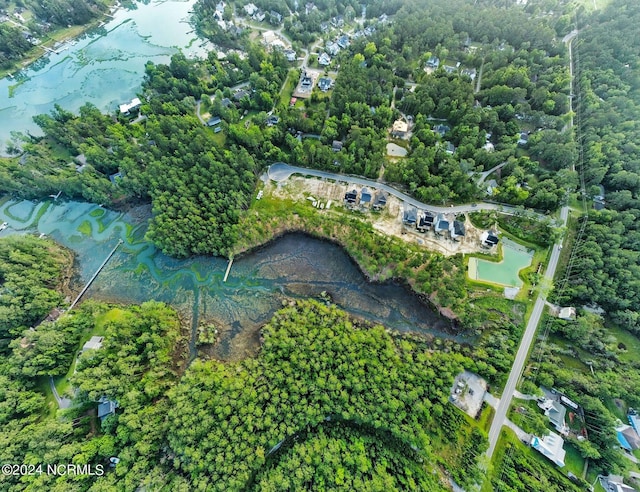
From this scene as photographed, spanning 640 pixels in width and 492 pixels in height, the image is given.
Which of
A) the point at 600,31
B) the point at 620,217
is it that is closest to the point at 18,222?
the point at 620,217

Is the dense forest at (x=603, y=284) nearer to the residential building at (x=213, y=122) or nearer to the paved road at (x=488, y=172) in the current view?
the paved road at (x=488, y=172)

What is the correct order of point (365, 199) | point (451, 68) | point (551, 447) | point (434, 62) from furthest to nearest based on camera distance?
point (434, 62)
point (451, 68)
point (365, 199)
point (551, 447)

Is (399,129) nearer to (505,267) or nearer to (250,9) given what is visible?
(505,267)

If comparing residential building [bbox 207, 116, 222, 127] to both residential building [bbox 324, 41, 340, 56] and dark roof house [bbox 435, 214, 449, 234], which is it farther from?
dark roof house [bbox 435, 214, 449, 234]

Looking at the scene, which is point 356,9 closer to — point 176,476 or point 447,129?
point 447,129

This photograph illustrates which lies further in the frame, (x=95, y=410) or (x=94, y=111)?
(x=94, y=111)

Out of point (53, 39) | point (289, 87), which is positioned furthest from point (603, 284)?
point (53, 39)

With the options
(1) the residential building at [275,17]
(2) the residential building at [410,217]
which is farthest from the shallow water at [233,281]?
(1) the residential building at [275,17]

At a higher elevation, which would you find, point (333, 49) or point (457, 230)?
point (333, 49)
